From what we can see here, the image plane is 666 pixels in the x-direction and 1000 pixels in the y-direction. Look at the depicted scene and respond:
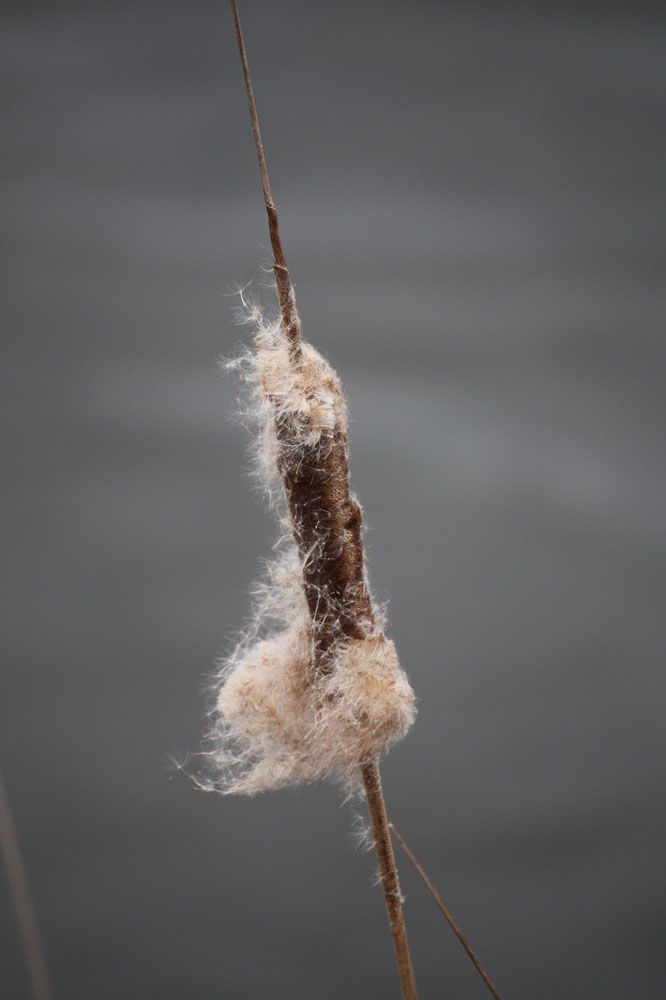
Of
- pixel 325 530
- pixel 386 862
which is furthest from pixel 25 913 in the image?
pixel 325 530

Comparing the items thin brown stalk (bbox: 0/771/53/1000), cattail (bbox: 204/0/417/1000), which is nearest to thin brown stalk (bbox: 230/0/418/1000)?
cattail (bbox: 204/0/417/1000)

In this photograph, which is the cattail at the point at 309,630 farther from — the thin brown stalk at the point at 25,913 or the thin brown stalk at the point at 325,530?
the thin brown stalk at the point at 25,913

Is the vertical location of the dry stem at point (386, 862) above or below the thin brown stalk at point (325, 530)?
below

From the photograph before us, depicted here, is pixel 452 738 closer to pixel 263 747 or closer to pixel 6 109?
pixel 263 747

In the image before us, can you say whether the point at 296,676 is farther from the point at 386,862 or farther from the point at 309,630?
the point at 386,862

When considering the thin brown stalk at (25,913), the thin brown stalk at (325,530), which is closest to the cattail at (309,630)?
the thin brown stalk at (325,530)

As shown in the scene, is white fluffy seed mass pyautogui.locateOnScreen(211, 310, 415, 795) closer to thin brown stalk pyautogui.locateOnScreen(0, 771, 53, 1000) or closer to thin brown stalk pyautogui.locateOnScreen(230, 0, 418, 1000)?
thin brown stalk pyautogui.locateOnScreen(230, 0, 418, 1000)
